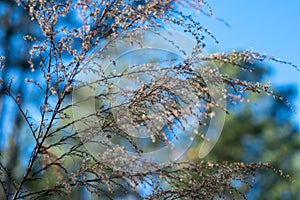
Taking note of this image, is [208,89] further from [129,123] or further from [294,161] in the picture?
[294,161]

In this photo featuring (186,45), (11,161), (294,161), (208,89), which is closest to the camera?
(208,89)

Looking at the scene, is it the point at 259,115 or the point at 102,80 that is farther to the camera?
the point at 259,115

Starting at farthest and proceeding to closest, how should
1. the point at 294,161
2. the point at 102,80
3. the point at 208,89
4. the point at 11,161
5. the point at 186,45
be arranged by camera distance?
the point at 294,161 → the point at 11,161 → the point at 186,45 → the point at 102,80 → the point at 208,89

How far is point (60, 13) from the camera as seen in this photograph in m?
1.26

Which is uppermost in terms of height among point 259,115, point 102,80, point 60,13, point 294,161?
point 259,115

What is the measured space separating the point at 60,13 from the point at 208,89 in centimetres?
40

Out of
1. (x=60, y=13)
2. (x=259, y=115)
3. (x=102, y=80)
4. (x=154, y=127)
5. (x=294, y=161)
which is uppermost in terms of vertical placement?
(x=259, y=115)

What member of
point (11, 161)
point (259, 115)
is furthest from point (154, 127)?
point (259, 115)

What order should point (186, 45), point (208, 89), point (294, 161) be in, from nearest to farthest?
point (208, 89) < point (186, 45) < point (294, 161)

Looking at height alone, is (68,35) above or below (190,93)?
above

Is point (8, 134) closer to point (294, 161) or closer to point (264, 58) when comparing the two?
point (264, 58)

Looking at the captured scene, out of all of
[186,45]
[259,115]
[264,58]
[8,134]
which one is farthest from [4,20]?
[259,115]

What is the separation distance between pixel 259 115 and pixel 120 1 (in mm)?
6604

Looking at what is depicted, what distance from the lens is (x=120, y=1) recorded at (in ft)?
4.25
